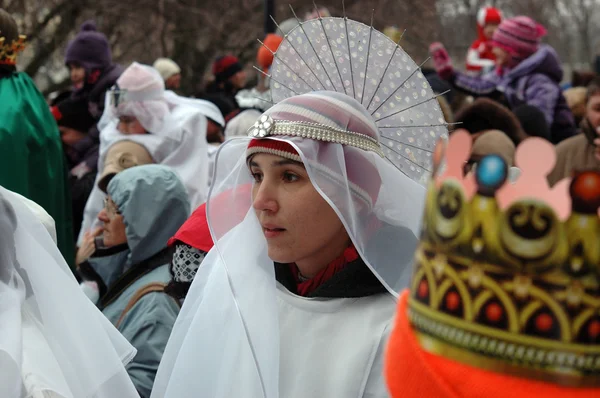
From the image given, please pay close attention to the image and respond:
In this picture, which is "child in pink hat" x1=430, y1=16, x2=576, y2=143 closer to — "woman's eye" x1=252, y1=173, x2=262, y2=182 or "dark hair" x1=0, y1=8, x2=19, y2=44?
"dark hair" x1=0, y1=8, x2=19, y2=44

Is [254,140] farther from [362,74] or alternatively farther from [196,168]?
[196,168]

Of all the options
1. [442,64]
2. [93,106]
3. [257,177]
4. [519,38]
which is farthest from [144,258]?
[519,38]

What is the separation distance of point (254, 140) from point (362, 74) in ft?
1.48

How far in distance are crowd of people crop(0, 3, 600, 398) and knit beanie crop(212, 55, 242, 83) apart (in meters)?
4.46

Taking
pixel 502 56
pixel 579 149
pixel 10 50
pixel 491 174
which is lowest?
pixel 579 149

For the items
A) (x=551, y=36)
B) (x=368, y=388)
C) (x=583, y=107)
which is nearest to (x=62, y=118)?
(x=583, y=107)

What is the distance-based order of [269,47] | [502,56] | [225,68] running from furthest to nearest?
[225,68] < [502,56] < [269,47]

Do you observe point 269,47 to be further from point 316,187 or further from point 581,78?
point 316,187

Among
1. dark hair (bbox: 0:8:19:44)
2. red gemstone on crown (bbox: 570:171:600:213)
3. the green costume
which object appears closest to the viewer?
red gemstone on crown (bbox: 570:171:600:213)

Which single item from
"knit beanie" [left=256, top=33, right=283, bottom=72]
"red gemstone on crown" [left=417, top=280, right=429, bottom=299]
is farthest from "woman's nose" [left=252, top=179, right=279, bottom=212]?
"knit beanie" [left=256, top=33, right=283, bottom=72]

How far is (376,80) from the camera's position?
9.77 ft

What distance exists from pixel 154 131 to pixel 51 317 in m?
3.69

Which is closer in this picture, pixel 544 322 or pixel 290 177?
pixel 544 322

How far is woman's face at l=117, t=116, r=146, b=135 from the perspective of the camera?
6227 millimetres
